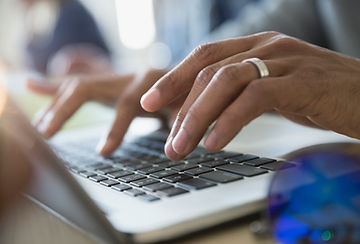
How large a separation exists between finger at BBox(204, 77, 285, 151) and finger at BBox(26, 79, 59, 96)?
67 cm

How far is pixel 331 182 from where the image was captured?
11.4 inches

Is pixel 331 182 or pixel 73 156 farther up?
pixel 331 182

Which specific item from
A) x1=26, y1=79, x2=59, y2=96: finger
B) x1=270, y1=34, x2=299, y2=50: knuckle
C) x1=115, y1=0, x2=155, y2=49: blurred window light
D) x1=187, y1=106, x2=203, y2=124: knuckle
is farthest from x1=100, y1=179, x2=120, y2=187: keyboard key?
x1=115, y1=0, x2=155, y2=49: blurred window light

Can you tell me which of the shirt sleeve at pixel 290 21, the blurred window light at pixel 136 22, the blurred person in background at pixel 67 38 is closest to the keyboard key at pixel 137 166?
the shirt sleeve at pixel 290 21

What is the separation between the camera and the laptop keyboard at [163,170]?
0.39 metres

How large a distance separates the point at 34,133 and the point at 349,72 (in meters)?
0.33

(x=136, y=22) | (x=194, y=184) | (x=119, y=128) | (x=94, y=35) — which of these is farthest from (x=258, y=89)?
(x=136, y=22)

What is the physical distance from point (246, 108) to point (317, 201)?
0.13m

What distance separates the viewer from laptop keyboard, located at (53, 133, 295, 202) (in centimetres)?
39

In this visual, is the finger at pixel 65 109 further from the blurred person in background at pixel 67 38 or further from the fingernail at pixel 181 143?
the blurred person in background at pixel 67 38

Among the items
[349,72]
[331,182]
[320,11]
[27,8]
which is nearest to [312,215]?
[331,182]

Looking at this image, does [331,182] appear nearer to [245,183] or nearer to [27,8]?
[245,183]

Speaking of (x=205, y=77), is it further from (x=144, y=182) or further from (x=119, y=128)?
(x=119, y=128)

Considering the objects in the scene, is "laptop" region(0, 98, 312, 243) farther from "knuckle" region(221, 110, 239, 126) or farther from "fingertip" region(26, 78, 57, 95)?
"fingertip" region(26, 78, 57, 95)
